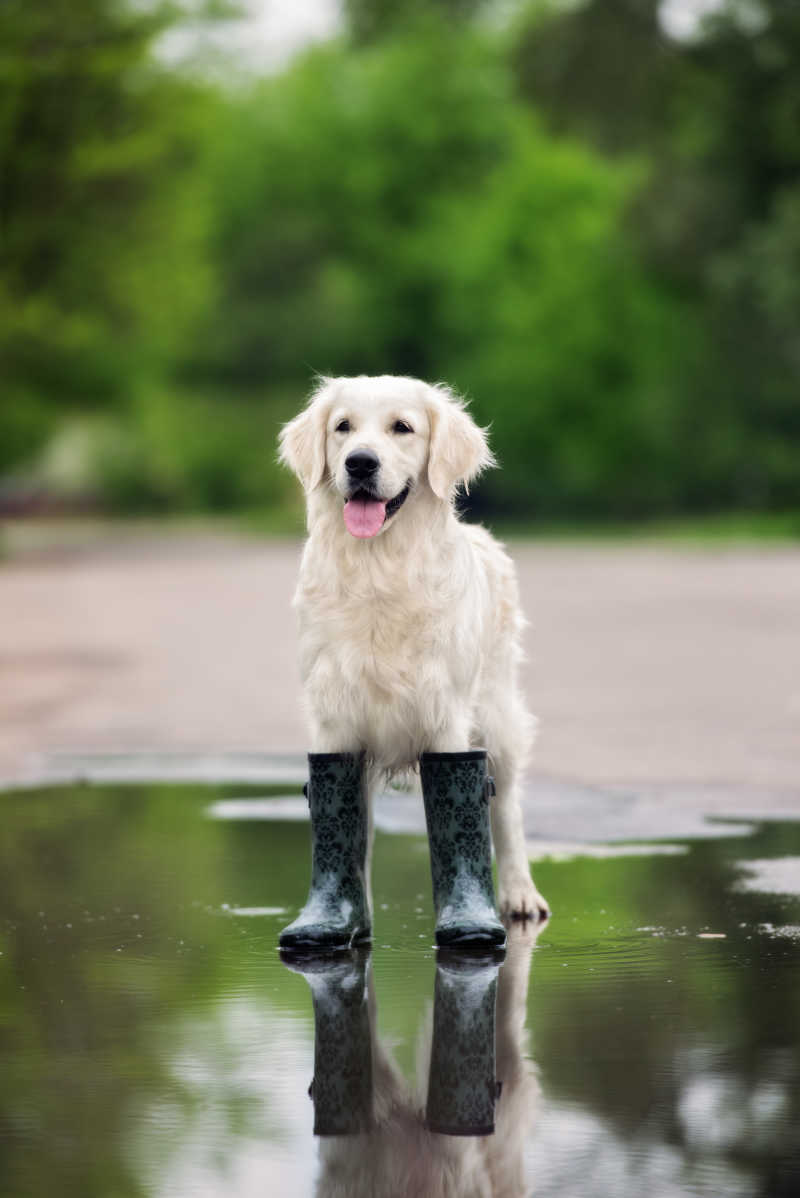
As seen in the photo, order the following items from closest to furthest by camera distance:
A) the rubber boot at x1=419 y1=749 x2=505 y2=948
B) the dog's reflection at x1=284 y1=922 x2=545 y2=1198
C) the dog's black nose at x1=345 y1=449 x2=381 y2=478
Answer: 1. the dog's reflection at x1=284 y1=922 x2=545 y2=1198
2. the dog's black nose at x1=345 y1=449 x2=381 y2=478
3. the rubber boot at x1=419 y1=749 x2=505 y2=948

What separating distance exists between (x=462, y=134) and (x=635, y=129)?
1302cm

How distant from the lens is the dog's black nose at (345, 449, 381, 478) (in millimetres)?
6559

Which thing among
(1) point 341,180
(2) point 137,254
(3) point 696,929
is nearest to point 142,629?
(3) point 696,929

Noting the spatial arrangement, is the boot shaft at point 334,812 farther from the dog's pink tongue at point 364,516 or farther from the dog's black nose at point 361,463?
the dog's black nose at point 361,463

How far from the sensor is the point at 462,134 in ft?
238

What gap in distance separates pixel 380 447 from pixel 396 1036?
1.86 meters

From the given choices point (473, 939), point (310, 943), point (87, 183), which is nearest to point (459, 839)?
point (473, 939)

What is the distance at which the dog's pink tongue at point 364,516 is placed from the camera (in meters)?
6.60

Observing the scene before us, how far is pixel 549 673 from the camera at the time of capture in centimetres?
1742

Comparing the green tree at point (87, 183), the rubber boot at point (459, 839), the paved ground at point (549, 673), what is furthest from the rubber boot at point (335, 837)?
the green tree at point (87, 183)

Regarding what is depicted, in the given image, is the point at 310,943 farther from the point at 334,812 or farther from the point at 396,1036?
the point at 396,1036

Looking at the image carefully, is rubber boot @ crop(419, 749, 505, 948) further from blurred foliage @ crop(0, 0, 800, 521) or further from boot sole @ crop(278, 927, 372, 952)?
blurred foliage @ crop(0, 0, 800, 521)

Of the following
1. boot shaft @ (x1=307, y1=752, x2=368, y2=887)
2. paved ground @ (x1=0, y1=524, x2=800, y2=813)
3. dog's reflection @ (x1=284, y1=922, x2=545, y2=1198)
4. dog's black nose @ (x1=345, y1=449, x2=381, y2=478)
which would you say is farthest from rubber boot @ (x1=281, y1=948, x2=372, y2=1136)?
paved ground @ (x1=0, y1=524, x2=800, y2=813)

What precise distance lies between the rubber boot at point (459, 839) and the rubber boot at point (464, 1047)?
114 mm
